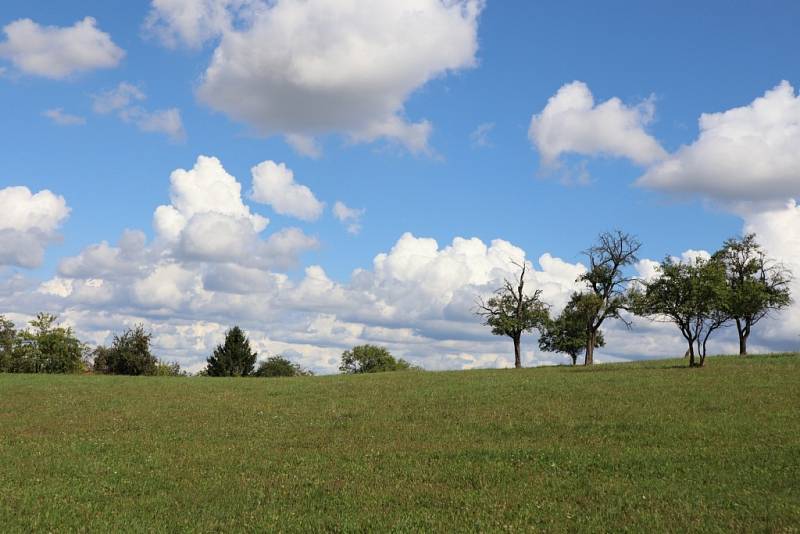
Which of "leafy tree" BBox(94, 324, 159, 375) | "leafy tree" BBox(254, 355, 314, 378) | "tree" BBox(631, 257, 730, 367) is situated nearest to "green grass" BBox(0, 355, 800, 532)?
"tree" BBox(631, 257, 730, 367)

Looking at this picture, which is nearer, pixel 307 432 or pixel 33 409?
pixel 307 432

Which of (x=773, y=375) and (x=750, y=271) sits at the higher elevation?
(x=750, y=271)

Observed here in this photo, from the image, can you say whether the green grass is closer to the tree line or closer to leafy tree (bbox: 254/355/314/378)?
the tree line

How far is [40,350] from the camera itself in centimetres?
9806

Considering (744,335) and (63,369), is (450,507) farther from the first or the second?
(63,369)

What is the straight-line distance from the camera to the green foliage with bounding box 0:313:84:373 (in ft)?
317

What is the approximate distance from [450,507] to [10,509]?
1148 cm

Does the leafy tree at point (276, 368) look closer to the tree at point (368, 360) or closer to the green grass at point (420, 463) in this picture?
the tree at point (368, 360)

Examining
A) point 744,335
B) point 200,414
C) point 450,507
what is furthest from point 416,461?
point 744,335

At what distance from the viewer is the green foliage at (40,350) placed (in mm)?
96750

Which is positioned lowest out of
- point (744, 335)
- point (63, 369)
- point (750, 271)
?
point (63, 369)

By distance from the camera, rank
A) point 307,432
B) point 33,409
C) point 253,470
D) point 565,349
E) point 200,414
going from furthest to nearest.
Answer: point 565,349
point 33,409
point 200,414
point 307,432
point 253,470

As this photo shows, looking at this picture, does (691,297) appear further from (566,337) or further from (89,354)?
(89,354)

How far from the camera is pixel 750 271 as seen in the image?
7744 centimetres
